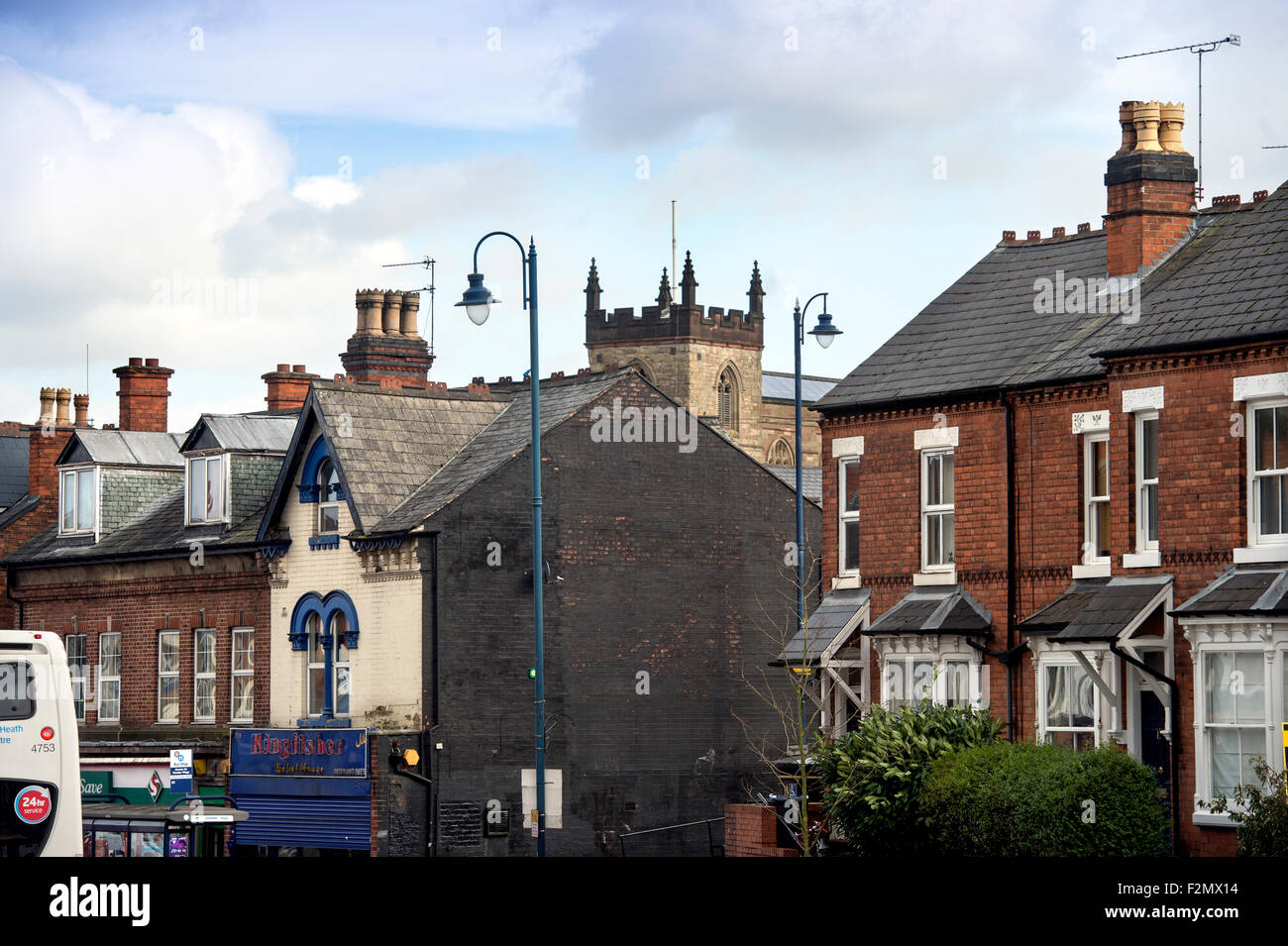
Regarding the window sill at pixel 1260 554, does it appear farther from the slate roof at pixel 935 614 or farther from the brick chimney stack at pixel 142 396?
the brick chimney stack at pixel 142 396

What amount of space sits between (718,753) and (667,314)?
76.4 meters

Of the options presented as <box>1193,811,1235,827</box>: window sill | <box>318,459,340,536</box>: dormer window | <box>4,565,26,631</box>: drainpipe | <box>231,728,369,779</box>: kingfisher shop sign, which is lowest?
<box>231,728,369,779</box>: kingfisher shop sign

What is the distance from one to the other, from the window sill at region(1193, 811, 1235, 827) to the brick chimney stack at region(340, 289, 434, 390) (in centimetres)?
2910

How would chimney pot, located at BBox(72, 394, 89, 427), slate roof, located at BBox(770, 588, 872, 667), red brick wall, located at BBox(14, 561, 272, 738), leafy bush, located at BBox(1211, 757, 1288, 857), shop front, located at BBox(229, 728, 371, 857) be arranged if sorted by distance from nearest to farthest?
leafy bush, located at BBox(1211, 757, 1288, 857) < slate roof, located at BBox(770, 588, 872, 667) < shop front, located at BBox(229, 728, 371, 857) < red brick wall, located at BBox(14, 561, 272, 738) < chimney pot, located at BBox(72, 394, 89, 427)

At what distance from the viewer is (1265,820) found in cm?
2194

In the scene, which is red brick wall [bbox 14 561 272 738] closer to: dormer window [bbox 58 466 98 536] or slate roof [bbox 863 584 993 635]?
dormer window [bbox 58 466 98 536]

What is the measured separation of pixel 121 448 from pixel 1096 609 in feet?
96.5

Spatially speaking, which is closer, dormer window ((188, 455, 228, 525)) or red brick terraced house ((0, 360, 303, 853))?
red brick terraced house ((0, 360, 303, 853))

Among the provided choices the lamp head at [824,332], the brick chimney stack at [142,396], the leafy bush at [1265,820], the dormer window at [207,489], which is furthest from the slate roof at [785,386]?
the leafy bush at [1265,820]

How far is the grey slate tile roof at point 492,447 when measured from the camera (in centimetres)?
3953

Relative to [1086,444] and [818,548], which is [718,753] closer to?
[818,548]

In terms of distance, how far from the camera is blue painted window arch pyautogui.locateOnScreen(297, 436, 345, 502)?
4131 centimetres

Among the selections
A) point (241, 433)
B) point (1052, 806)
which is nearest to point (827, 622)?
point (1052, 806)

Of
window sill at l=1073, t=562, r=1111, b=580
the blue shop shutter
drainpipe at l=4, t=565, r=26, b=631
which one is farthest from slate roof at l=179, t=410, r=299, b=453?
window sill at l=1073, t=562, r=1111, b=580
